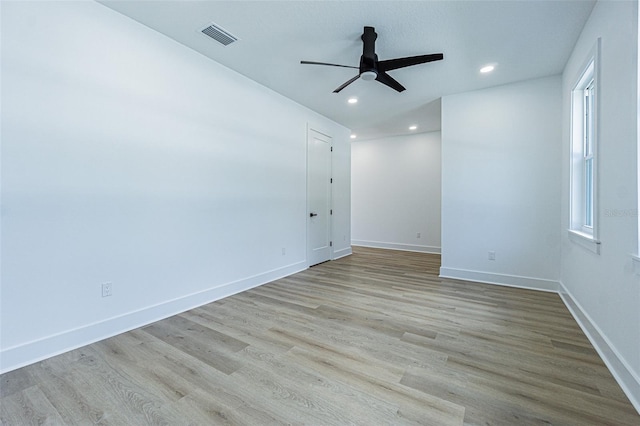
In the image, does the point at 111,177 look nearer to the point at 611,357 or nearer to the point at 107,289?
the point at 107,289

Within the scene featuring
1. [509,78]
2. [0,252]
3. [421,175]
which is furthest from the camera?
[421,175]

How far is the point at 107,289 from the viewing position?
91.7 inches

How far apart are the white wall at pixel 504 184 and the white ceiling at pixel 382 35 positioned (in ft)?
1.00

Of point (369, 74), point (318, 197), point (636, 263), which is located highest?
point (369, 74)

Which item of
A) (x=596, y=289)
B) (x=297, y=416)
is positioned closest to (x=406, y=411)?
(x=297, y=416)

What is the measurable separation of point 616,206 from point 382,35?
7.57ft

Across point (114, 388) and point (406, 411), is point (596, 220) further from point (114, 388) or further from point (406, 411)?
point (114, 388)

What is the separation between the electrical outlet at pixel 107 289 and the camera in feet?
7.57

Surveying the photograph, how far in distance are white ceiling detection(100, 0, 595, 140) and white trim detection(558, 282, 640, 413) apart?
262 cm

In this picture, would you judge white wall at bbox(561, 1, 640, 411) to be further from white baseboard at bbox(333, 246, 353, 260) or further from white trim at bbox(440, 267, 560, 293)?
A: white baseboard at bbox(333, 246, 353, 260)

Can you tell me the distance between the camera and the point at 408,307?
9.82 feet

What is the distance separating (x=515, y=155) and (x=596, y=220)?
1850mm

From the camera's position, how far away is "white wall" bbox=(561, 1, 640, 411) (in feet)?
5.33

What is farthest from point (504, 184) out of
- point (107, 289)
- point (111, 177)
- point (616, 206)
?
point (107, 289)
